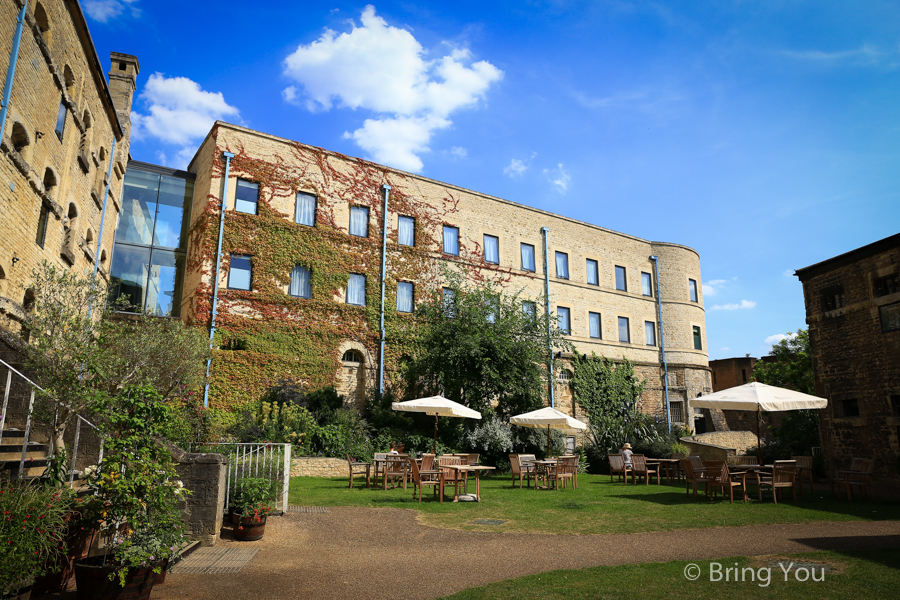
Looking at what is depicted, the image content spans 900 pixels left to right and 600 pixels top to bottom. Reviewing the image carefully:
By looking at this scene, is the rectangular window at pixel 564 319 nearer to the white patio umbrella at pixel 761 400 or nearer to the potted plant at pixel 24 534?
the white patio umbrella at pixel 761 400

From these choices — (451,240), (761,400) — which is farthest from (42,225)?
Answer: (761,400)

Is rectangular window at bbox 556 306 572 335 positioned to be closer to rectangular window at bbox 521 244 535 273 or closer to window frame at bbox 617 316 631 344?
rectangular window at bbox 521 244 535 273

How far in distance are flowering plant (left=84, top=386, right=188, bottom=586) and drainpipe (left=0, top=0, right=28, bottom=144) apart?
26.5ft

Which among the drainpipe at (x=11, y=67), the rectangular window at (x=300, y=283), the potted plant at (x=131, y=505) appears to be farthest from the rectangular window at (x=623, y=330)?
the potted plant at (x=131, y=505)

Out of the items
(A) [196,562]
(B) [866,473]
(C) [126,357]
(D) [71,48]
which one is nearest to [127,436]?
(A) [196,562]

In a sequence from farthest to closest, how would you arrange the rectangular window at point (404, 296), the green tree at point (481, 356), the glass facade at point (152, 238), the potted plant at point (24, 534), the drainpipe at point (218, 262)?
1. the rectangular window at point (404, 296)
2. the glass facade at point (152, 238)
3. the green tree at point (481, 356)
4. the drainpipe at point (218, 262)
5. the potted plant at point (24, 534)

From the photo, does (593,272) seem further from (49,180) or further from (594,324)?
(49,180)

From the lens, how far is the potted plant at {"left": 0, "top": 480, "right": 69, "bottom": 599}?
3.96 m

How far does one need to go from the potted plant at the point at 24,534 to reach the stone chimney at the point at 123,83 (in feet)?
60.5

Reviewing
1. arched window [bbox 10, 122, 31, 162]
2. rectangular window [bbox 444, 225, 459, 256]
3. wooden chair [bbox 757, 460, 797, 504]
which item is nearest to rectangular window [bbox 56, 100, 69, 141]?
arched window [bbox 10, 122, 31, 162]

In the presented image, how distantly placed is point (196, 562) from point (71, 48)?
13.5 meters

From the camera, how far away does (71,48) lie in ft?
45.8

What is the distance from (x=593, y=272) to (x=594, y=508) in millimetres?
18939

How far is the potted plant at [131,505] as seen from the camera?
471 centimetres
